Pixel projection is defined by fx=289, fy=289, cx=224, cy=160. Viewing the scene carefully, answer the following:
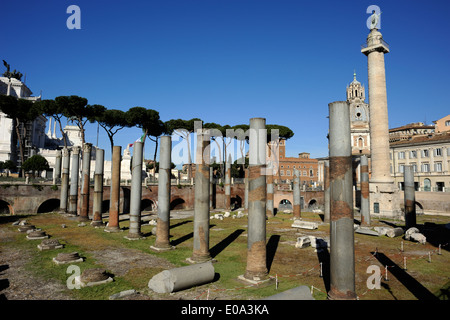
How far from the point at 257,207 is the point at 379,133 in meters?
24.9

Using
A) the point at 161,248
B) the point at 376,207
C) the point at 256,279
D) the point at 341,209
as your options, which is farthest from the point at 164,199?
the point at 376,207

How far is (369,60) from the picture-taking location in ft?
97.8

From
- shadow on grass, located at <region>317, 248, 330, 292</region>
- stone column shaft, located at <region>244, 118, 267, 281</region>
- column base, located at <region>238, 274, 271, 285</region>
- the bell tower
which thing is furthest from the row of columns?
the bell tower

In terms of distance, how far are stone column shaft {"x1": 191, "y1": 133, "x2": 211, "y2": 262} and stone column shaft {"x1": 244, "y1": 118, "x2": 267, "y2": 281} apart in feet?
8.45

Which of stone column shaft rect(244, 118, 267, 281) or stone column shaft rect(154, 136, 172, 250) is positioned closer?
stone column shaft rect(244, 118, 267, 281)

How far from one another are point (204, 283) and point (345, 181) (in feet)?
17.1

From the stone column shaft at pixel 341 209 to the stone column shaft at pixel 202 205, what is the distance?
5342mm

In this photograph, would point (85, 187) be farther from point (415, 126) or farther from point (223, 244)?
point (415, 126)

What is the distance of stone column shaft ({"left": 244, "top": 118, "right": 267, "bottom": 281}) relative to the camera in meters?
9.25

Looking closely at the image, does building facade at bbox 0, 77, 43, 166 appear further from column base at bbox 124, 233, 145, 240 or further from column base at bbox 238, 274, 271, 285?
column base at bbox 238, 274, 271, 285

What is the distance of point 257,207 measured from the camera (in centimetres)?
943

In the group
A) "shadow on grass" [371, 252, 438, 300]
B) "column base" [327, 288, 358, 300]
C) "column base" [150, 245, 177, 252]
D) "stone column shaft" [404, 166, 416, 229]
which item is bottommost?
"shadow on grass" [371, 252, 438, 300]

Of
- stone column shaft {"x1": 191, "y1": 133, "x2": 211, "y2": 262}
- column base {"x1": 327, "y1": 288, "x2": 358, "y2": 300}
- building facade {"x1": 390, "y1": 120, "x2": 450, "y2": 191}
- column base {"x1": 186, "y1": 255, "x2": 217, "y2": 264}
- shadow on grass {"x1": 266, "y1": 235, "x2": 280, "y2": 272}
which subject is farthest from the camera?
building facade {"x1": 390, "y1": 120, "x2": 450, "y2": 191}
